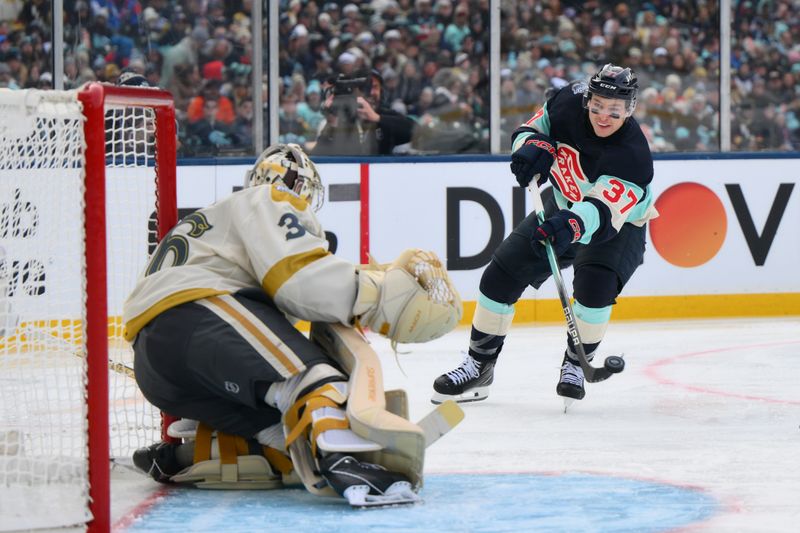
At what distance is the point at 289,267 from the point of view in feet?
8.64

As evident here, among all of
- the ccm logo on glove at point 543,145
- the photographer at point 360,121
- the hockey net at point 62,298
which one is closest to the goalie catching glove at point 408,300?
the hockey net at point 62,298

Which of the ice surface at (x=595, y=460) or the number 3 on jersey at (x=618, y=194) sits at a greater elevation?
the number 3 on jersey at (x=618, y=194)

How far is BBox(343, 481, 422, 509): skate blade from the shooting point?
2.58 meters

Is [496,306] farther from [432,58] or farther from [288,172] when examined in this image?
[432,58]

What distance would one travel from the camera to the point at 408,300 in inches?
106

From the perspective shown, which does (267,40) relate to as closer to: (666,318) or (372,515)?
(666,318)

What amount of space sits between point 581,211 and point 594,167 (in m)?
0.28

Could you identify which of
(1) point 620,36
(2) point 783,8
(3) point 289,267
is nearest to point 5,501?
(3) point 289,267

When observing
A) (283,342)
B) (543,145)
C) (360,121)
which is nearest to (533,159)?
(543,145)

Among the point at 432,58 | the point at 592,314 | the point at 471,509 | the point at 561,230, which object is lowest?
the point at 471,509

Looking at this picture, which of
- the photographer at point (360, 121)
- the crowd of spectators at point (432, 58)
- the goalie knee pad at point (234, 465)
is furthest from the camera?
the photographer at point (360, 121)

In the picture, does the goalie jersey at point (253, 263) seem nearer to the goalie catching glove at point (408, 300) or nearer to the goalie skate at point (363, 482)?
the goalie catching glove at point (408, 300)

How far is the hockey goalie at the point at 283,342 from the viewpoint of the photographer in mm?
2605

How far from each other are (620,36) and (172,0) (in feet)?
7.05
